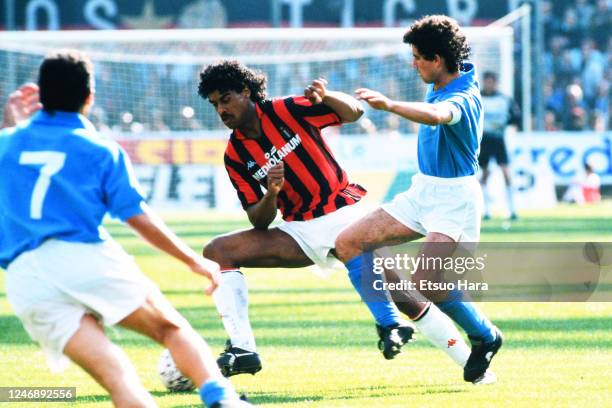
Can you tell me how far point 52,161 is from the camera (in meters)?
5.05

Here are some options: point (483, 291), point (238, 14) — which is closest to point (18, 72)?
point (238, 14)

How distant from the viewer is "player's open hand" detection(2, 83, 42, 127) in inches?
234

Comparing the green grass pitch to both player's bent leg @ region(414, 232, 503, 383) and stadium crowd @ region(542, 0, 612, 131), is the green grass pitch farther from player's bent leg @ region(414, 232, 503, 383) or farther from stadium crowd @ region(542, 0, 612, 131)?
stadium crowd @ region(542, 0, 612, 131)

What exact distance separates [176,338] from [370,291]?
7.86ft

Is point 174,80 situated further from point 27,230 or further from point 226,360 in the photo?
point 27,230

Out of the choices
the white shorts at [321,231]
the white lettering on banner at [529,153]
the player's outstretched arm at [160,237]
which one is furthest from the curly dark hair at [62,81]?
the white lettering on banner at [529,153]

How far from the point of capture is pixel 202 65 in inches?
920

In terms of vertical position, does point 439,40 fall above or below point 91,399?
above

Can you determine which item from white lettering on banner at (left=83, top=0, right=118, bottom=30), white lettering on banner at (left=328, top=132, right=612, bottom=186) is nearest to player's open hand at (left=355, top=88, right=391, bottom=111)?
white lettering on banner at (left=328, top=132, right=612, bottom=186)

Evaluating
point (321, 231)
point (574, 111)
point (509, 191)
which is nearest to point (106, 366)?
point (321, 231)

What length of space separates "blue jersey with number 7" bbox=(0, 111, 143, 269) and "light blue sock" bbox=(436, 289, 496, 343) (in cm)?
254

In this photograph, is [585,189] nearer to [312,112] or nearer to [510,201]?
[510,201]

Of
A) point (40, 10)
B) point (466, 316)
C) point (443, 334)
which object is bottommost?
point (40, 10)

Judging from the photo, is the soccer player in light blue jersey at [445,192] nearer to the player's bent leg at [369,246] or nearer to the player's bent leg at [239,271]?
the player's bent leg at [369,246]
